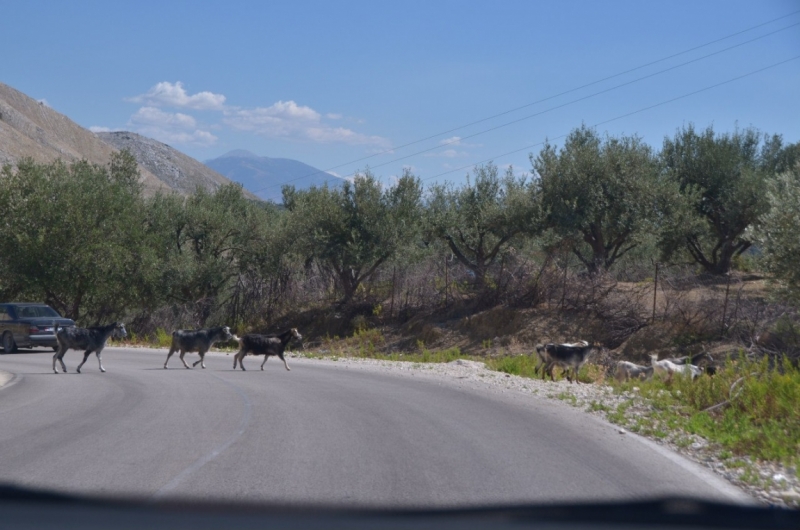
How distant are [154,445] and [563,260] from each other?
81.3ft

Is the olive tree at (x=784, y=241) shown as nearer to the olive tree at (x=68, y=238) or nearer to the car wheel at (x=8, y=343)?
the car wheel at (x=8, y=343)

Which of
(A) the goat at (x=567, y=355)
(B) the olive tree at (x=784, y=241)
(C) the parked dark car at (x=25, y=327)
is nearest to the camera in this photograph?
(B) the olive tree at (x=784, y=241)

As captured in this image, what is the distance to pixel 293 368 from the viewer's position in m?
22.5

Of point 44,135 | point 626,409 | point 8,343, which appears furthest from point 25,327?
point 44,135

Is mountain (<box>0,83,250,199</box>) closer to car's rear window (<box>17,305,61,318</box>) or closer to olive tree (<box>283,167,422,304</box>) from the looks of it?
olive tree (<box>283,167,422,304</box>)

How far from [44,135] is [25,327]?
10999 centimetres

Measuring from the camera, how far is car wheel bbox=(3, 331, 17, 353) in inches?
1134

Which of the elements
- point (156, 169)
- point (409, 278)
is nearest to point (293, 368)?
point (409, 278)

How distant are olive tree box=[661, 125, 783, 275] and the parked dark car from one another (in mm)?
26469

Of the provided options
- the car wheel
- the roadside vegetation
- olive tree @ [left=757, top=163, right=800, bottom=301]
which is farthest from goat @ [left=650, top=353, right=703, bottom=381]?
the car wheel

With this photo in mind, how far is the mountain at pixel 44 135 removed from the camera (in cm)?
10681

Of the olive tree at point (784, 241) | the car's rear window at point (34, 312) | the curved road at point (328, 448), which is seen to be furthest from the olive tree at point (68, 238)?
the olive tree at point (784, 241)

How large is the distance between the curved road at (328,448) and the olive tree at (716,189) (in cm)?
2351

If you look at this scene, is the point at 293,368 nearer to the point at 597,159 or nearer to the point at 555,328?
the point at 555,328
